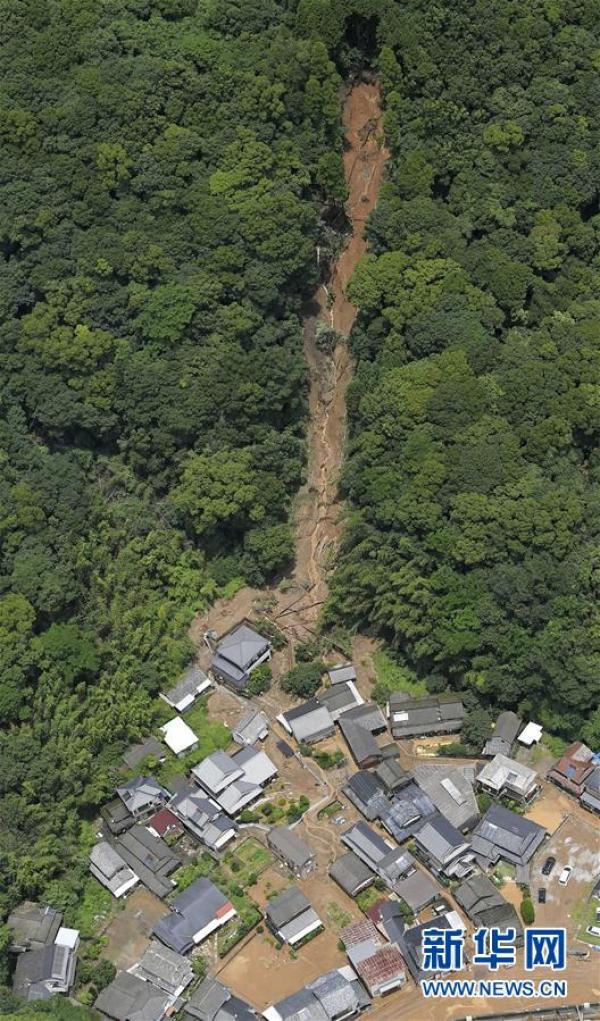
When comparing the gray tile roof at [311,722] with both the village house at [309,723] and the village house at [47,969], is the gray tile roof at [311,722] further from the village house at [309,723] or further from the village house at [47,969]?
the village house at [47,969]

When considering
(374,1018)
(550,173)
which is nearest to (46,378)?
(550,173)

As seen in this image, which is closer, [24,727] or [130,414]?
[24,727]

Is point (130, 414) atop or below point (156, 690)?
atop

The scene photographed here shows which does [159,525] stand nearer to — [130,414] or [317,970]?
[130,414]

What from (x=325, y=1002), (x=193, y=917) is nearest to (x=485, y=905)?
(x=325, y=1002)

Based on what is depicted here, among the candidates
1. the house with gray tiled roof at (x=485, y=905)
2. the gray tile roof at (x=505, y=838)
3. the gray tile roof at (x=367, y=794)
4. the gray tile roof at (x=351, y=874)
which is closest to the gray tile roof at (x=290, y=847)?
the gray tile roof at (x=351, y=874)

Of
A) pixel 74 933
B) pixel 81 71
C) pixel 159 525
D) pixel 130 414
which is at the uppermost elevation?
pixel 81 71
